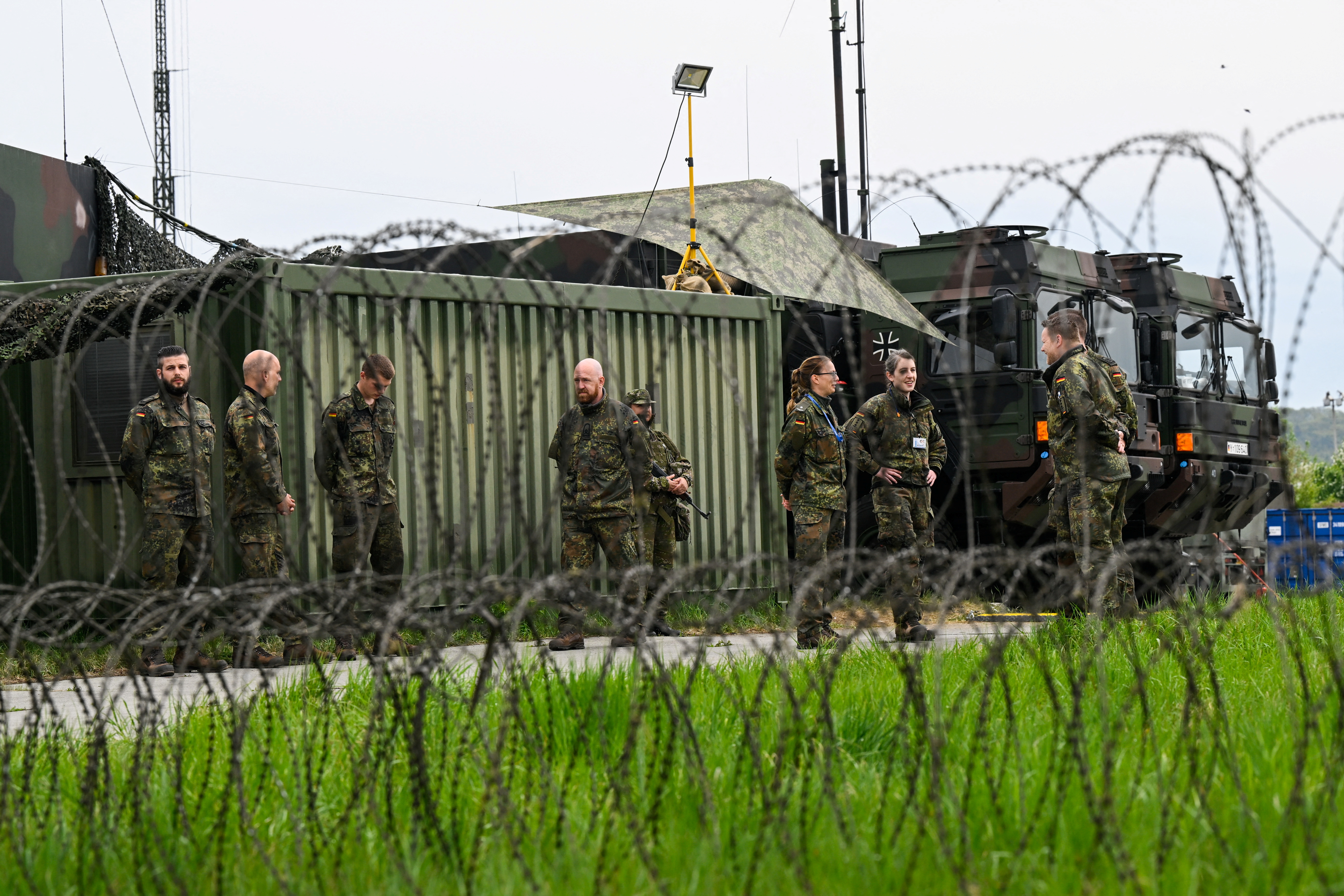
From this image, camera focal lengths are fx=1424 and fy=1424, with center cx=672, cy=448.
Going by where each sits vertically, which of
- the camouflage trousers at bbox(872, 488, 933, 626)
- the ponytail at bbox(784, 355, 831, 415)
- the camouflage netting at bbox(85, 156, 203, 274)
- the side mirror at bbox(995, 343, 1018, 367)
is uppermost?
the camouflage netting at bbox(85, 156, 203, 274)

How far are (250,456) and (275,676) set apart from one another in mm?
1643

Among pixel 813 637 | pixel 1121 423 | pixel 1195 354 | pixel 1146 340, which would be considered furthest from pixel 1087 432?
pixel 1195 354

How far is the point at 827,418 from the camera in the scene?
7629mm

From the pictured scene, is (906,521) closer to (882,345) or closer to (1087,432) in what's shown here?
(1087,432)

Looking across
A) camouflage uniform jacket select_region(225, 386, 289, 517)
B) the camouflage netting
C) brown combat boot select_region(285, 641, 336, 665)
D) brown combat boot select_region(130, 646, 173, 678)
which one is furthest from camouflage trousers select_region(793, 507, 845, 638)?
the camouflage netting

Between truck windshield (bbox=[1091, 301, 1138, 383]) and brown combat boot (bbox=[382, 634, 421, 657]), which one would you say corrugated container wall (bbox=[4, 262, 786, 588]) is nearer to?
truck windshield (bbox=[1091, 301, 1138, 383])

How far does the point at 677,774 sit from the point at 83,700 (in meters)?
1.51

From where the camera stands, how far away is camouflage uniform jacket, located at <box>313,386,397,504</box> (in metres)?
7.25

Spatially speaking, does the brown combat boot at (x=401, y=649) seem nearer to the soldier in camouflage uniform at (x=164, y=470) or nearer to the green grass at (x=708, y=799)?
the green grass at (x=708, y=799)

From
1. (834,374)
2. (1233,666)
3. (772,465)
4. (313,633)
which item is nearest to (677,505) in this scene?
(772,465)

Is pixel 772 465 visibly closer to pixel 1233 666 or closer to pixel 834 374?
pixel 834 374

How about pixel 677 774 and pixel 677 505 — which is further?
pixel 677 505

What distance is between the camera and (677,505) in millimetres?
8930

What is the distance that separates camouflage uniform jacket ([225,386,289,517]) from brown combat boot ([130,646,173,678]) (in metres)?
0.76
